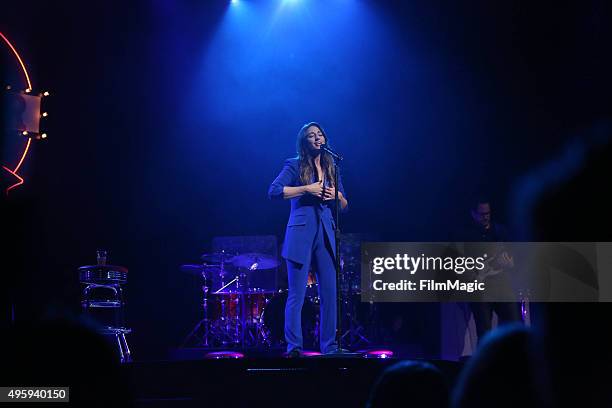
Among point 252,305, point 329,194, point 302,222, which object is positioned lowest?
point 252,305

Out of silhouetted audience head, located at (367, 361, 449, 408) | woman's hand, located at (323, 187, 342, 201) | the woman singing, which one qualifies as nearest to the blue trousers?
the woman singing

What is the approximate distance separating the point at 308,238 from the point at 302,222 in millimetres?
152

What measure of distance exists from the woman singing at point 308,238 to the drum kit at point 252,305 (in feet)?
8.43

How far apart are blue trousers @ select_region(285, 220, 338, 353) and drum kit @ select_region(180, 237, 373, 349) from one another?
2.67 meters

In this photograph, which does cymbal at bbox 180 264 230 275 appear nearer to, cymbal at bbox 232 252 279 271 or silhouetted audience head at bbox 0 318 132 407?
cymbal at bbox 232 252 279 271

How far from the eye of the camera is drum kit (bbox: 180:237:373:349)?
886 centimetres

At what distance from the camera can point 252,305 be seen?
9.30 meters

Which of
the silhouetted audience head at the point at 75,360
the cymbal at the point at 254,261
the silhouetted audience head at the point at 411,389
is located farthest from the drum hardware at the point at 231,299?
the silhouetted audience head at the point at 75,360

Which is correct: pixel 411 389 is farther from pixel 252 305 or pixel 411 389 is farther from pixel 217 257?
pixel 252 305

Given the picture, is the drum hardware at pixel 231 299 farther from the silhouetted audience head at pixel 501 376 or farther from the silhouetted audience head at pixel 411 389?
the silhouetted audience head at pixel 501 376

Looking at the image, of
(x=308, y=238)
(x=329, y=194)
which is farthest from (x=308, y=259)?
(x=329, y=194)

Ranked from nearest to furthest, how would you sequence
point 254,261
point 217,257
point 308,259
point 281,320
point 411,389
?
point 411,389, point 308,259, point 217,257, point 254,261, point 281,320

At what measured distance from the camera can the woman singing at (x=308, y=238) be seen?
6.15 meters

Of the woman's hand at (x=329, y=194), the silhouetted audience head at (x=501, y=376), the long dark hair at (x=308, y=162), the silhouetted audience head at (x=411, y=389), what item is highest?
the long dark hair at (x=308, y=162)
